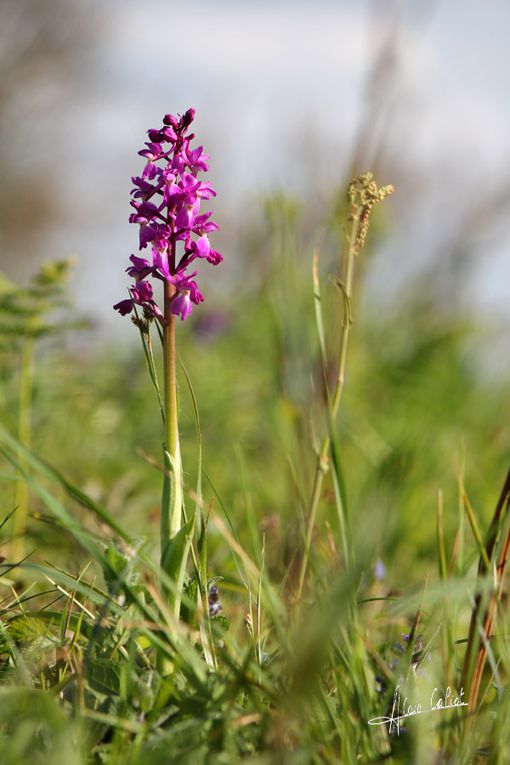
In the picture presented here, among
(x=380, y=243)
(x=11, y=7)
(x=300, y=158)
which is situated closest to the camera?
(x=380, y=243)

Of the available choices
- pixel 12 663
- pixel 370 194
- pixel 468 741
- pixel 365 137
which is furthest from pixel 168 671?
pixel 365 137

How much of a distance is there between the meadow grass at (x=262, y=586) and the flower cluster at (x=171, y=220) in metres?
0.16

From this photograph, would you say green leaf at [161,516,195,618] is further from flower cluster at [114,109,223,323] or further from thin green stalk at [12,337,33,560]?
thin green stalk at [12,337,33,560]

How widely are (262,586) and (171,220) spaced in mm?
643

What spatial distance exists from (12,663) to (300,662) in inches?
28.0

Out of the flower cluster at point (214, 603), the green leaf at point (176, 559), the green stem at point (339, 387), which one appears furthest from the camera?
the flower cluster at point (214, 603)

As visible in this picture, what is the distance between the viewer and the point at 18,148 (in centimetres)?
1545

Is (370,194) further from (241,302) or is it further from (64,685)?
(241,302)

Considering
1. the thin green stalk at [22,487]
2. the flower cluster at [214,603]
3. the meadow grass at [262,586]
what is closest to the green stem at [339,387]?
the meadow grass at [262,586]

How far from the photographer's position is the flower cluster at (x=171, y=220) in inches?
59.2
